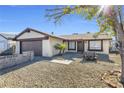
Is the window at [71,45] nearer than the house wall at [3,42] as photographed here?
Yes

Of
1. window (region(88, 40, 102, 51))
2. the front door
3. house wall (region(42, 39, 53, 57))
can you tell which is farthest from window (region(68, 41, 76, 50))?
house wall (region(42, 39, 53, 57))

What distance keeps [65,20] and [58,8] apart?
1.00m

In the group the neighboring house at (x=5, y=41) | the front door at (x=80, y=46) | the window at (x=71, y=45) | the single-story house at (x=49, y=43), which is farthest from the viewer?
the neighboring house at (x=5, y=41)

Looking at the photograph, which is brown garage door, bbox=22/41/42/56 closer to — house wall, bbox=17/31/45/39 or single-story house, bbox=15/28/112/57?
single-story house, bbox=15/28/112/57

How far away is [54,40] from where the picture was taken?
48.1 ft

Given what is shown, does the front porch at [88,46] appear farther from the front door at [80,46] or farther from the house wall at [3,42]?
the house wall at [3,42]

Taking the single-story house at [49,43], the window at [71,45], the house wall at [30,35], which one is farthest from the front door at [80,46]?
the house wall at [30,35]

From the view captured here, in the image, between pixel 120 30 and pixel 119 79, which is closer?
pixel 120 30

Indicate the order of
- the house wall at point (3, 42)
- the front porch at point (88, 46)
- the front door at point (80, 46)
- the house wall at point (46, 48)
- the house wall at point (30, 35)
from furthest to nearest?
the house wall at point (3, 42), the front door at point (80, 46), the front porch at point (88, 46), the house wall at point (30, 35), the house wall at point (46, 48)

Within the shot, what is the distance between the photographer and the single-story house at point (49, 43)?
538 inches

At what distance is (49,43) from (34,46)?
197 centimetres

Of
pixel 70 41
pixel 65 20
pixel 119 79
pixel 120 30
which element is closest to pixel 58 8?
pixel 65 20

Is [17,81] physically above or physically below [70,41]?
below
